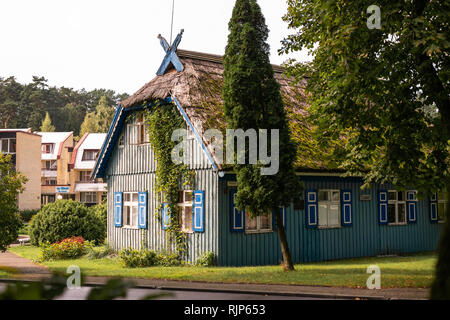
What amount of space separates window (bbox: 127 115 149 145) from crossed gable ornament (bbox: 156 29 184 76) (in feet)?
7.65

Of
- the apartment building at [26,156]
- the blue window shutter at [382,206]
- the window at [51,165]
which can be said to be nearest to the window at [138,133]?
the blue window shutter at [382,206]

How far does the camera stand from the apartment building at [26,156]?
205 feet

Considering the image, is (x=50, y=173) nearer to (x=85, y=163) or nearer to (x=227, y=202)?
(x=85, y=163)

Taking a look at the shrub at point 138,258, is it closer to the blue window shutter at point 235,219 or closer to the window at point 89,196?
the blue window shutter at point 235,219

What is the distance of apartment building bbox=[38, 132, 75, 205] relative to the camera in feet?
244

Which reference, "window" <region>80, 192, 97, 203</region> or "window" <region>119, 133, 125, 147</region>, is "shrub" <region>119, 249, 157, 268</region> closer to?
"window" <region>119, 133, 125, 147</region>

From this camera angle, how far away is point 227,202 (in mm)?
18406

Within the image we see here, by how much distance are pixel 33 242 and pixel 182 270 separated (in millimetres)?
14485

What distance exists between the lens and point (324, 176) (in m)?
20.7

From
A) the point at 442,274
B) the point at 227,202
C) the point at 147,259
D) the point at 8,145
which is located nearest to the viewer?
the point at 442,274

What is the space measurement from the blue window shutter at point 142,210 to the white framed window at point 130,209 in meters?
0.51

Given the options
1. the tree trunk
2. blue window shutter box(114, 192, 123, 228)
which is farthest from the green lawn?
blue window shutter box(114, 192, 123, 228)

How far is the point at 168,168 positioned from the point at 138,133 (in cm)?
327

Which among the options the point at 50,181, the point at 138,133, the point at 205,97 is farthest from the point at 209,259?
the point at 50,181
